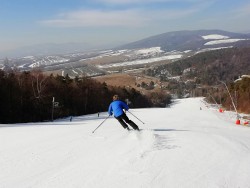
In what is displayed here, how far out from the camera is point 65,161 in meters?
9.72

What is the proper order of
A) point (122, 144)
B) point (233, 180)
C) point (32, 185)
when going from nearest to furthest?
1. point (32, 185)
2. point (233, 180)
3. point (122, 144)

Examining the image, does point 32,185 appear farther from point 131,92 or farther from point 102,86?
point 131,92

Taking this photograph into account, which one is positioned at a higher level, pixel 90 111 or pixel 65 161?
pixel 65 161

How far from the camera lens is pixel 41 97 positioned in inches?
2616

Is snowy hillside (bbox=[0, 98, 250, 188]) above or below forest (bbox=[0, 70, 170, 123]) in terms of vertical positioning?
above

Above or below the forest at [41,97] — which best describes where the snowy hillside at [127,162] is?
above

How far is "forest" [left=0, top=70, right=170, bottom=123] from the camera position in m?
59.9

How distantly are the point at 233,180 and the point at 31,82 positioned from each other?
215 feet

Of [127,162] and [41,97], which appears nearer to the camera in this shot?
[127,162]

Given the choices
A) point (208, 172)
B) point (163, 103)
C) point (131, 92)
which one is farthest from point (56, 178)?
point (163, 103)

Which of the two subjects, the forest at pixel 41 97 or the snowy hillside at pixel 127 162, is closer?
the snowy hillside at pixel 127 162

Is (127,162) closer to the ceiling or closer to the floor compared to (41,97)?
closer to the ceiling

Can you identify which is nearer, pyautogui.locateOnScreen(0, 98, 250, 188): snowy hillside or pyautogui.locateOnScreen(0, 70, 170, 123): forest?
pyautogui.locateOnScreen(0, 98, 250, 188): snowy hillside

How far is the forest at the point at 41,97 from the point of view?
59947mm
